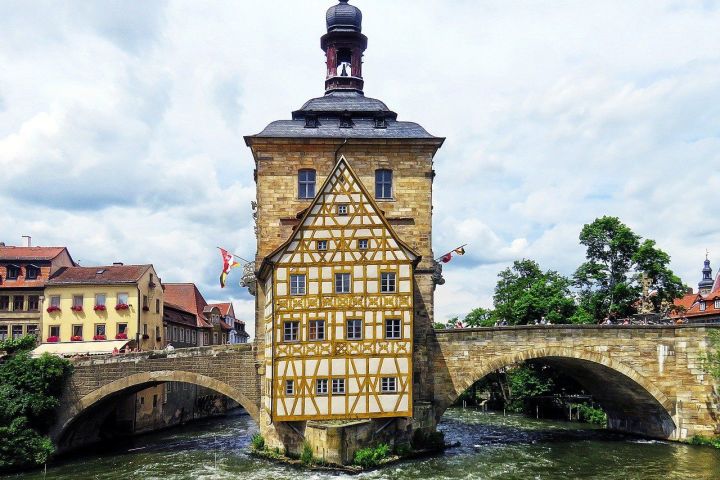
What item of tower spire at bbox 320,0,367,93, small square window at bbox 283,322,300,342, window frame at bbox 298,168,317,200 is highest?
tower spire at bbox 320,0,367,93

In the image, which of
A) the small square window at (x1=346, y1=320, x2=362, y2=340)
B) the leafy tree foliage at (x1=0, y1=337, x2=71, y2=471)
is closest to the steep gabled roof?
the small square window at (x1=346, y1=320, x2=362, y2=340)

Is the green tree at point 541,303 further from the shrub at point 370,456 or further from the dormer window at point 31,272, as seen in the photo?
the dormer window at point 31,272

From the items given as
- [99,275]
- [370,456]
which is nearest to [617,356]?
Result: [370,456]

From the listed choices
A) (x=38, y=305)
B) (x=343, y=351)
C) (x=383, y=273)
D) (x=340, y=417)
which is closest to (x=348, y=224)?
(x=383, y=273)

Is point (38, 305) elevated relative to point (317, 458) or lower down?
elevated

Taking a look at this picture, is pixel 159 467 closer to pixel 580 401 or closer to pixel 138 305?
pixel 138 305

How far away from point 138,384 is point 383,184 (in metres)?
13.6

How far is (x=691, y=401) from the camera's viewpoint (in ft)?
98.2

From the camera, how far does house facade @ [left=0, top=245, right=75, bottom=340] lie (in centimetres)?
3784

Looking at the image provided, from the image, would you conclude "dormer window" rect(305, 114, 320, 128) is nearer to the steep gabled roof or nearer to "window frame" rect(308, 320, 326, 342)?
the steep gabled roof

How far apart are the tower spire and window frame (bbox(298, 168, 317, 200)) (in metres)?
5.72

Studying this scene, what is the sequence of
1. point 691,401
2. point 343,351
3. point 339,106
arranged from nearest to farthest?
point 343,351, point 691,401, point 339,106

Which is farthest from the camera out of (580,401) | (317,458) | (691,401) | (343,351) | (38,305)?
(580,401)

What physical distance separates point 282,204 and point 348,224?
487cm
